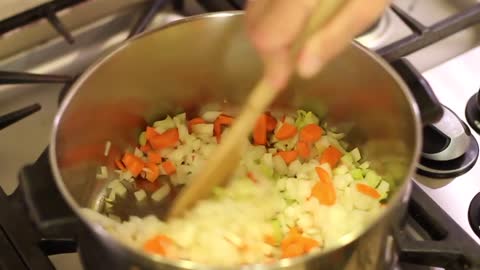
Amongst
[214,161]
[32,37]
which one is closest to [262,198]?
[214,161]

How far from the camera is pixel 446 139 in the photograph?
699 mm

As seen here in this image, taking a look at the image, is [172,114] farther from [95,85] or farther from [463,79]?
[463,79]

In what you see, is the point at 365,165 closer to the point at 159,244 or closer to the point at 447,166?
the point at 447,166

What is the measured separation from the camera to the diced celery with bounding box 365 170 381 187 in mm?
695

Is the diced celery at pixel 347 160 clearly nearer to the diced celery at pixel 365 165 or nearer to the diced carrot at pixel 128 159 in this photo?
the diced celery at pixel 365 165

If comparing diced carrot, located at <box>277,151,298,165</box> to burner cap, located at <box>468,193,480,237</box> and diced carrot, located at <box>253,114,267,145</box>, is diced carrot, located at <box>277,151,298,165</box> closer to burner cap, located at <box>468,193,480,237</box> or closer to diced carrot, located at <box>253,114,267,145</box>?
diced carrot, located at <box>253,114,267,145</box>

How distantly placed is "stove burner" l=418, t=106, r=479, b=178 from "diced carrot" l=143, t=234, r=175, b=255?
25 centimetres

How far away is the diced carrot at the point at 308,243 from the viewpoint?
2.04 ft

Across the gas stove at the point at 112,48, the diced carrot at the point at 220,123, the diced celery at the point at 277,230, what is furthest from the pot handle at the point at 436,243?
the diced carrot at the point at 220,123

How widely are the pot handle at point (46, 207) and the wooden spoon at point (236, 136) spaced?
0.10 m

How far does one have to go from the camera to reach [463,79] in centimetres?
77

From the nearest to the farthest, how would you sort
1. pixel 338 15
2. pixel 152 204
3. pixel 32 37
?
pixel 338 15 < pixel 152 204 < pixel 32 37

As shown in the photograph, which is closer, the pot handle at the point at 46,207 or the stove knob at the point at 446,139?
the pot handle at the point at 46,207

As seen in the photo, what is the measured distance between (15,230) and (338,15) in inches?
13.0
